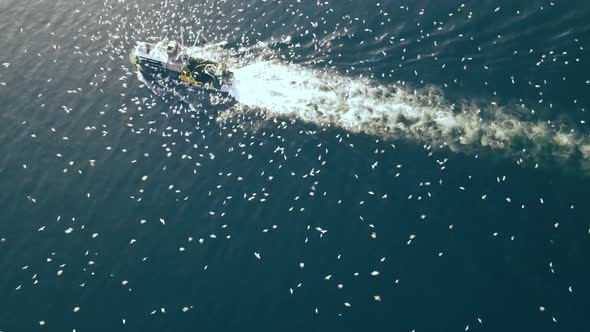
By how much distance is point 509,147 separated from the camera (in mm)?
47062

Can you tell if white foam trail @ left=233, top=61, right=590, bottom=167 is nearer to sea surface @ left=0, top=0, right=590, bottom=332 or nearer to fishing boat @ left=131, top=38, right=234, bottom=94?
sea surface @ left=0, top=0, right=590, bottom=332

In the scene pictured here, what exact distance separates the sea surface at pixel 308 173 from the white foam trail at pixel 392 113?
0.17 meters

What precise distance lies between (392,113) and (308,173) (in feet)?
31.2

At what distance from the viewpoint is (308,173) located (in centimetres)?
4825

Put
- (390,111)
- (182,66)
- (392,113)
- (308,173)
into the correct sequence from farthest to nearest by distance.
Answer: (182,66)
(390,111)
(392,113)
(308,173)

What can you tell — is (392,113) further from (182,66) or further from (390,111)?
Result: (182,66)

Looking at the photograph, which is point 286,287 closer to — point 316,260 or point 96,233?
point 316,260

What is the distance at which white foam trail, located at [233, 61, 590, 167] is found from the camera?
155 ft

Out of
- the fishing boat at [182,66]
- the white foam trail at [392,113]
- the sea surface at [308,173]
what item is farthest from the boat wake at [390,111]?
the fishing boat at [182,66]

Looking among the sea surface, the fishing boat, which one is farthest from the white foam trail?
the fishing boat

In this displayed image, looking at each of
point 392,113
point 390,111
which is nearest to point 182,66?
point 390,111

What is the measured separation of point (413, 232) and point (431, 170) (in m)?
6.04

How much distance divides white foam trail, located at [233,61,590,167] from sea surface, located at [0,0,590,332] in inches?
6.7

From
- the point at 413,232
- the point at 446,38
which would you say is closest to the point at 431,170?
the point at 413,232
